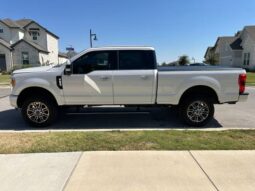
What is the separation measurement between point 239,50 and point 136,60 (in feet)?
143

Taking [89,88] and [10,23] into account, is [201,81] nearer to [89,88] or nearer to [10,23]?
[89,88]

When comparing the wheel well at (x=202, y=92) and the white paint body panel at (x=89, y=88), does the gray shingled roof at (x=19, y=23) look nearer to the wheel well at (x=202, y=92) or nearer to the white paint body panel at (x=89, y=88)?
the white paint body panel at (x=89, y=88)

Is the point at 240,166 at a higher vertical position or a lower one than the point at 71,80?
lower

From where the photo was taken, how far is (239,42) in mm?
45250

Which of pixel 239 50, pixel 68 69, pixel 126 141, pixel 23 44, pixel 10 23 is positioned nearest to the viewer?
pixel 126 141

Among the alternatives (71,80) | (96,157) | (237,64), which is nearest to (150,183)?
(96,157)

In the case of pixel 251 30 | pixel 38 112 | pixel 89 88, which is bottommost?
pixel 38 112

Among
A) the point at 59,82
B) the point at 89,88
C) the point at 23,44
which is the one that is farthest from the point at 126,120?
the point at 23,44

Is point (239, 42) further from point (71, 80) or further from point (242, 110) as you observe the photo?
point (71, 80)

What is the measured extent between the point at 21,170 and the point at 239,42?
1916 inches

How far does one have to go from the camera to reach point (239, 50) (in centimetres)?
4388

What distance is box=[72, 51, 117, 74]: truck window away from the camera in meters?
5.96

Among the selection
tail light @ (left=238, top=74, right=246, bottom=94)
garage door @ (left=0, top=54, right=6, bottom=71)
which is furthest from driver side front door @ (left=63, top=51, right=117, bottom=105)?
garage door @ (left=0, top=54, right=6, bottom=71)

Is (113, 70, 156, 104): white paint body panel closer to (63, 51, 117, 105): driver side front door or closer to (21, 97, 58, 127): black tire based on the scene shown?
(63, 51, 117, 105): driver side front door
